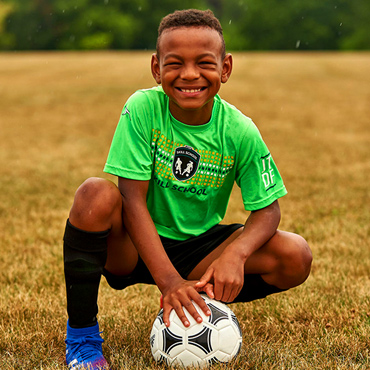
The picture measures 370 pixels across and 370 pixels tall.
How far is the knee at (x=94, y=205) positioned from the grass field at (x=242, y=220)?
0.59 m

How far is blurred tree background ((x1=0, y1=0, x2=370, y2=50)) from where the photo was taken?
4900cm

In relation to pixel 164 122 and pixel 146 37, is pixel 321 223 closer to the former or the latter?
pixel 164 122

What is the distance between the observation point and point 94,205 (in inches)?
83.8

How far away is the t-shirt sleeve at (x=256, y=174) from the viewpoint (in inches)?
95.1

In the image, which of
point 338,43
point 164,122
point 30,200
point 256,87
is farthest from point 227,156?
point 338,43

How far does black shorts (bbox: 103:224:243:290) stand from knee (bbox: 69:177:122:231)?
397 mm

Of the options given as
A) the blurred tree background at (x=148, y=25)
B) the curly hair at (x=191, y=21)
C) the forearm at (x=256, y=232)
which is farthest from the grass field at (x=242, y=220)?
the blurred tree background at (x=148, y=25)

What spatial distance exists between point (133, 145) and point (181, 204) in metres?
0.37

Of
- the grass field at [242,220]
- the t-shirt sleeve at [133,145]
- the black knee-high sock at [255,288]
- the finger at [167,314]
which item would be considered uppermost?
the t-shirt sleeve at [133,145]

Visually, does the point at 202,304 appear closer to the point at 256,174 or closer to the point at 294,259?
the point at 294,259

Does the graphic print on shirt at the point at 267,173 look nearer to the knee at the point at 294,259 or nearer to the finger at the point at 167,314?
the knee at the point at 294,259

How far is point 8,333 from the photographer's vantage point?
8.36 feet

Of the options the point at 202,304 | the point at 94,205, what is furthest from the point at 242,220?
the point at 94,205

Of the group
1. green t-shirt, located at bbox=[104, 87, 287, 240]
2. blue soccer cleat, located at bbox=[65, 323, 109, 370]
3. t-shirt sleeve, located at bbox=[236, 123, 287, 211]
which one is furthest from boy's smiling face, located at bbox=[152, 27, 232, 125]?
blue soccer cleat, located at bbox=[65, 323, 109, 370]
